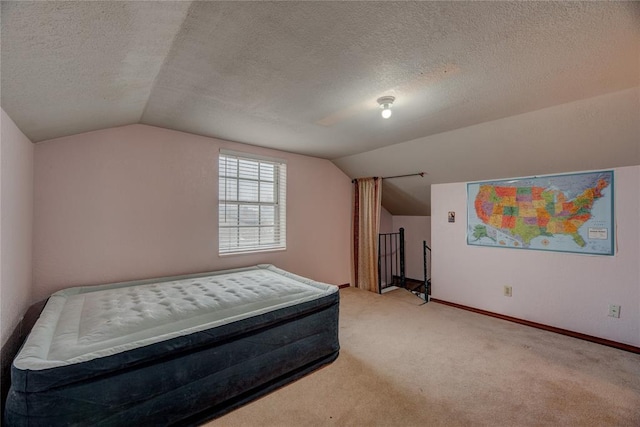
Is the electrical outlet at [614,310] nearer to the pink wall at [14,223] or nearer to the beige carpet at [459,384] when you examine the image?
the beige carpet at [459,384]

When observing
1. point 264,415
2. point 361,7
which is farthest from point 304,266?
point 361,7

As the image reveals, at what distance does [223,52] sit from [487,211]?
11.6ft

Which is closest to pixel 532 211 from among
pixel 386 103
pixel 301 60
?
pixel 386 103

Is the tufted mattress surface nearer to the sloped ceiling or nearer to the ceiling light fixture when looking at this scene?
the sloped ceiling

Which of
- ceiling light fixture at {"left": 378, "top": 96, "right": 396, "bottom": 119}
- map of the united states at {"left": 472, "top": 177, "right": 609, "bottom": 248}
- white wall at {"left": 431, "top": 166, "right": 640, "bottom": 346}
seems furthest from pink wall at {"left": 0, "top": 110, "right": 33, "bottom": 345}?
map of the united states at {"left": 472, "top": 177, "right": 609, "bottom": 248}

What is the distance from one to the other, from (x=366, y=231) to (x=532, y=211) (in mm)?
2268

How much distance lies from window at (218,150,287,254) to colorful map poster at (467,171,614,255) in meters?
2.69

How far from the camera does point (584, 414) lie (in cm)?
178

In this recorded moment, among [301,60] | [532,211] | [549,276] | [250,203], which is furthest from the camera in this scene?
[250,203]

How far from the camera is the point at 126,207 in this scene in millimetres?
2740

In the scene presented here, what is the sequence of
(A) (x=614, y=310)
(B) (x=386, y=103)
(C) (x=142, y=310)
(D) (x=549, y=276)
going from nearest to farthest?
1. (C) (x=142, y=310)
2. (B) (x=386, y=103)
3. (A) (x=614, y=310)
4. (D) (x=549, y=276)

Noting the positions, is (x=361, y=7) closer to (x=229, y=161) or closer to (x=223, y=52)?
(x=223, y=52)

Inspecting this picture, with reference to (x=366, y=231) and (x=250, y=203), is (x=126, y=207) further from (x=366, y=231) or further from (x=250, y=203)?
(x=366, y=231)

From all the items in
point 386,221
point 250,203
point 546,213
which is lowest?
point 386,221
